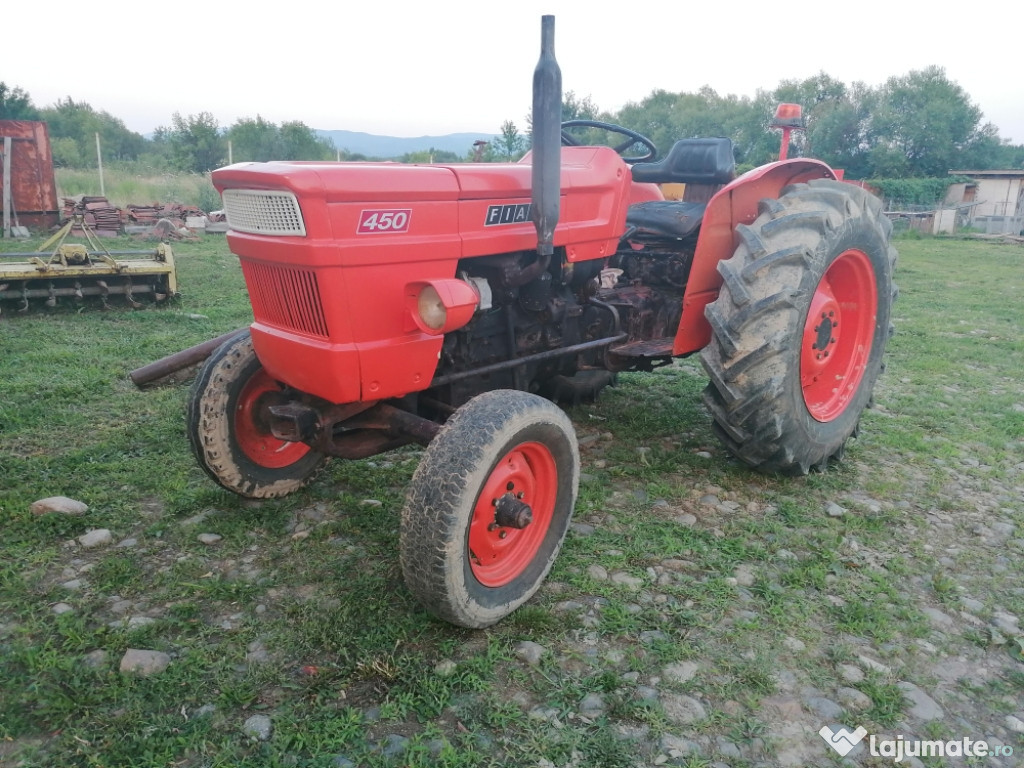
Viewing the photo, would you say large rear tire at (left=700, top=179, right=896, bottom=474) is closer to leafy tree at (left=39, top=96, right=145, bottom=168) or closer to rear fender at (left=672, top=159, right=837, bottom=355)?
rear fender at (left=672, top=159, right=837, bottom=355)

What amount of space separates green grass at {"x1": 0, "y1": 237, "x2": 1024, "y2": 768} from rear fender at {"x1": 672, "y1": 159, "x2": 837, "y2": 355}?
72 cm

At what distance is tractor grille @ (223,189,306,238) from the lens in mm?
2375

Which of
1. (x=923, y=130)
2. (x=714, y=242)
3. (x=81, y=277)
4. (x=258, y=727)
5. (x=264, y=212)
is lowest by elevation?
(x=258, y=727)

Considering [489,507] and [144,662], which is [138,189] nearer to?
[144,662]

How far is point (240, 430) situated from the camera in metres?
3.27

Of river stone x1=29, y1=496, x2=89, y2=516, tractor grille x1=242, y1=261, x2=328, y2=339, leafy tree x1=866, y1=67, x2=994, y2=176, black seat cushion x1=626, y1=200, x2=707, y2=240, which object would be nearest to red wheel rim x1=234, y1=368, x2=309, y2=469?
tractor grille x1=242, y1=261, x2=328, y2=339

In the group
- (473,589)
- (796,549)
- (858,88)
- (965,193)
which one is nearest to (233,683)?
(473,589)

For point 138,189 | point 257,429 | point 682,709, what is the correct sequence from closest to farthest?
point 682,709
point 257,429
point 138,189

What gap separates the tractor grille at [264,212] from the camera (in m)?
2.38

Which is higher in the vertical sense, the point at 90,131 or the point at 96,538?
the point at 90,131

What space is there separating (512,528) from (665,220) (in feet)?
7.13

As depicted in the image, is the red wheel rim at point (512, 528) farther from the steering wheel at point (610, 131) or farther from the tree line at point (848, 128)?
the tree line at point (848, 128)

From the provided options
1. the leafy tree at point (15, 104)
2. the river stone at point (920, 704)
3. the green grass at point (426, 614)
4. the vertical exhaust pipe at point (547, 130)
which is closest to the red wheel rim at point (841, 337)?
the green grass at point (426, 614)

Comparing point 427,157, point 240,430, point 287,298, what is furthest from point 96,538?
point 427,157
